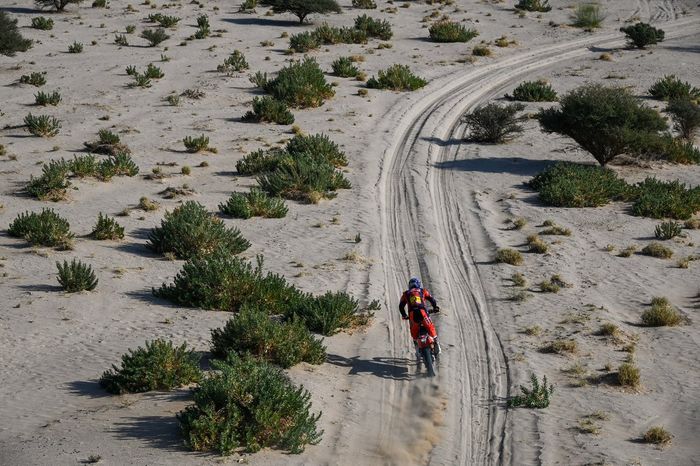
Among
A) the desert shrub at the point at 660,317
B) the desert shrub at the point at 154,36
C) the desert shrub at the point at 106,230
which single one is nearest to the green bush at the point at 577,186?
the desert shrub at the point at 660,317

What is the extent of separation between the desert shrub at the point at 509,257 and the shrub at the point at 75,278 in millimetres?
7754

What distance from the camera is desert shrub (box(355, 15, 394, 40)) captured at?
41531 mm

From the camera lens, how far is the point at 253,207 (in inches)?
771

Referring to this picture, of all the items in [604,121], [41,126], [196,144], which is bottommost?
[196,144]

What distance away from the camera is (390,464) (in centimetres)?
971

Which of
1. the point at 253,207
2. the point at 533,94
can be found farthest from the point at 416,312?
the point at 533,94

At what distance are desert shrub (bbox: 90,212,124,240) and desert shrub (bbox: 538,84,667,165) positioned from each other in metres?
13.2

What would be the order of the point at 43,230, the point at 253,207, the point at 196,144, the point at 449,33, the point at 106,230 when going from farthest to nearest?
1. the point at 449,33
2. the point at 196,144
3. the point at 253,207
4. the point at 106,230
5. the point at 43,230

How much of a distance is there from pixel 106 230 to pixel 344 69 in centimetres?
1802

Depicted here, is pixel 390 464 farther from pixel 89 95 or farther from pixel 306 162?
pixel 89 95

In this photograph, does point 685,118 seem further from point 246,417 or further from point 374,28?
point 246,417

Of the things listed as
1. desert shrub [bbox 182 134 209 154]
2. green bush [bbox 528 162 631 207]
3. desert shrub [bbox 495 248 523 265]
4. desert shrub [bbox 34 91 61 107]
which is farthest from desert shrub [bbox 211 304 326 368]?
desert shrub [bbox 34 91 61 107]

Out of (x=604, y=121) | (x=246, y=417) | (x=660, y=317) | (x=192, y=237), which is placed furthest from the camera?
(x=604, y=121)

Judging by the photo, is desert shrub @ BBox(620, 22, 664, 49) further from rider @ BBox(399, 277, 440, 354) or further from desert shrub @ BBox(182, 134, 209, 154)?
rider @ BBox(399, 277, 440, 354)
